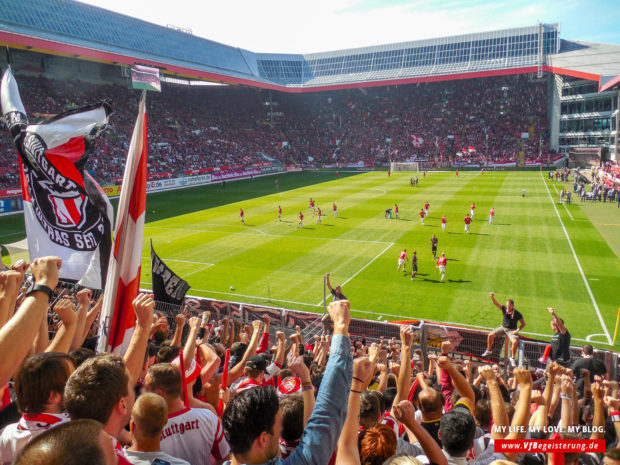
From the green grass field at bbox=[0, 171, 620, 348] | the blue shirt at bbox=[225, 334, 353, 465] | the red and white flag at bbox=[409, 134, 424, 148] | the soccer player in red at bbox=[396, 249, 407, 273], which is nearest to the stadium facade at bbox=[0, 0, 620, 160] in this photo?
the red and white flag at bbox=[409, 134, 424, 148]

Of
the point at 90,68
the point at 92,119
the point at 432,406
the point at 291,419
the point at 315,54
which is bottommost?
the point at 432,406

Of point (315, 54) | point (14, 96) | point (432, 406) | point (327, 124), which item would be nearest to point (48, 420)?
point (432, 406)

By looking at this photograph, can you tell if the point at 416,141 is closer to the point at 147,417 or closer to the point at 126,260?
the point at 126,260

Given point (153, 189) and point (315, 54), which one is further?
point (315, 54)

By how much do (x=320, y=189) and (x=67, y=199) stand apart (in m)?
44.8

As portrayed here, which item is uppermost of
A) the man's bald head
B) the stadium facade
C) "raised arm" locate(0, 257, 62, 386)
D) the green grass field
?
the stadium facade

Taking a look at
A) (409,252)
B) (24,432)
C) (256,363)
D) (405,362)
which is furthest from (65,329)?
(409,252)

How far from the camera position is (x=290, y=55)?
95.1 m

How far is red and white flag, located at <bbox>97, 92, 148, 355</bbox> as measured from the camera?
573 cm

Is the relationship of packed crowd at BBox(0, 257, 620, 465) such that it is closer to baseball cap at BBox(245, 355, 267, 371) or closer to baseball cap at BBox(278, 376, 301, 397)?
baseball cap at BBox(278, 376, 301, 397)

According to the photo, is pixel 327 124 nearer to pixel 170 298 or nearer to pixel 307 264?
pixel 307 264

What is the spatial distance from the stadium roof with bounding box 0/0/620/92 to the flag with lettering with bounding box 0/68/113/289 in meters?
39.1

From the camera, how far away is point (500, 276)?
22422 mm

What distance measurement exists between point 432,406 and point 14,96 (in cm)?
925
